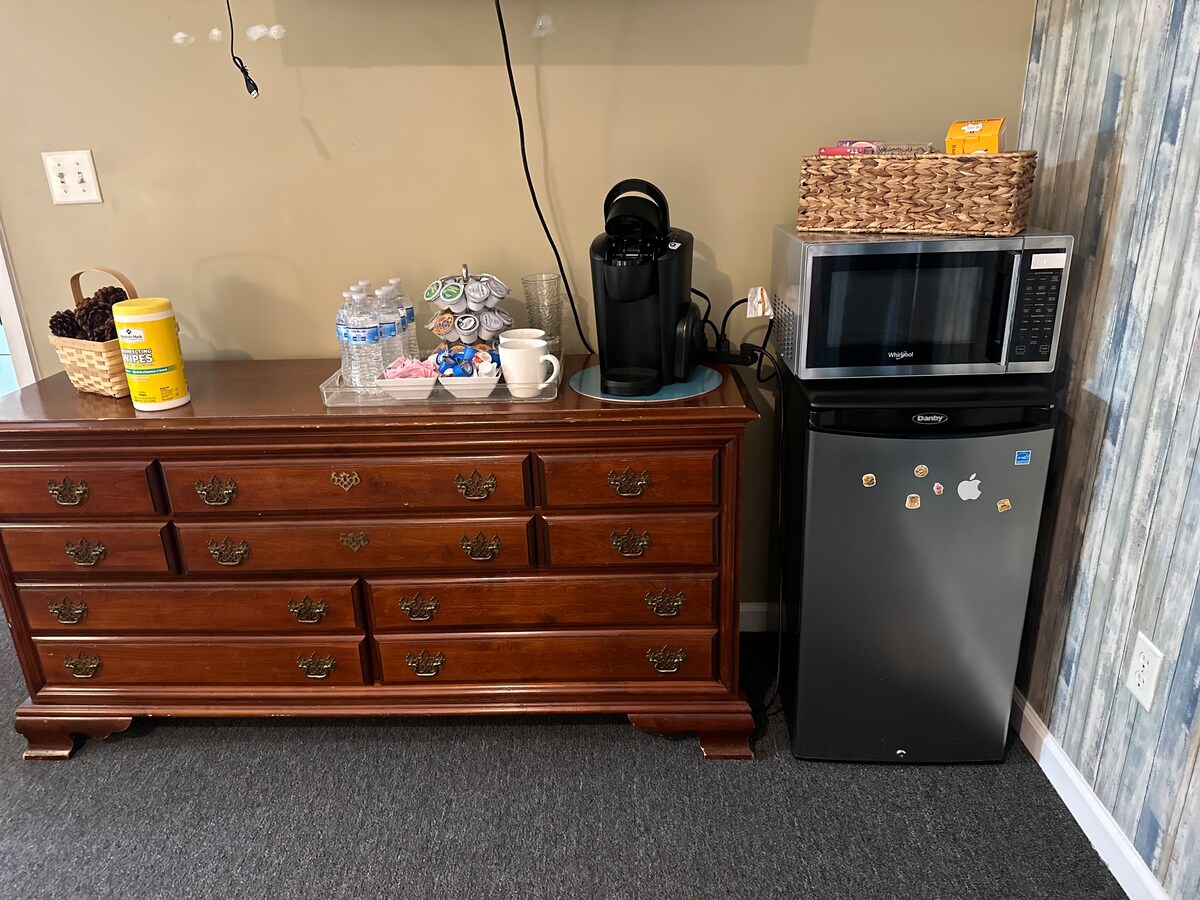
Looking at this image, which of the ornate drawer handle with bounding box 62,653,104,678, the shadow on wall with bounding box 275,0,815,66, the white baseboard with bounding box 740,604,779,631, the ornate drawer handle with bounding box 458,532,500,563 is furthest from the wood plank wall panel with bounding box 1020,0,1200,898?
the ornate drawer handle with bounding box 62,653,104,678

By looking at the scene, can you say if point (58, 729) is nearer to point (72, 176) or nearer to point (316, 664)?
point (316, 664)

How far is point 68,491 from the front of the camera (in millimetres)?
1777

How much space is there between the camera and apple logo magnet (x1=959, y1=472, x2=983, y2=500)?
5.41ft

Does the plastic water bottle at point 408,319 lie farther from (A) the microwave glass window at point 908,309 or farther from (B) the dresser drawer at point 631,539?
(A) the microwave glass window at point 908,309

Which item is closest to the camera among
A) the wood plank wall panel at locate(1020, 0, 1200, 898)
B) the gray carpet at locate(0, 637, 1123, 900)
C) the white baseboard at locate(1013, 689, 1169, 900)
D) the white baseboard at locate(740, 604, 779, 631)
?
the wood plank wall panel at locate(1020, 0, 1200, 898)

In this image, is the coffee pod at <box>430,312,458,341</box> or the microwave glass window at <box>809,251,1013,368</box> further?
the coffee pod at <box>430,312,458,341</box>

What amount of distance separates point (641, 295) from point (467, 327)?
41cm

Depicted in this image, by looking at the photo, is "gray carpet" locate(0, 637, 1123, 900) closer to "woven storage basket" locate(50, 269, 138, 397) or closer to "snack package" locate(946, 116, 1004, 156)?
"woven storage basket" locate(50, 269, 138, 397)

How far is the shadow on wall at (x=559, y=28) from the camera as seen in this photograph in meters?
1.90

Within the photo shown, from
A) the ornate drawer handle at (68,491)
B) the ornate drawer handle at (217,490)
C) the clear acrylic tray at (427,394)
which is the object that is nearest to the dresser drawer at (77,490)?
the ornate drawer handle at (68,491)

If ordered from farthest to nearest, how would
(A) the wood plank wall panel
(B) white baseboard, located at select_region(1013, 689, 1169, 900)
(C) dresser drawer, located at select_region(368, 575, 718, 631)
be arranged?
(C) dresser drawer, located at select_region(368, 575, 718, 631), (B) white baseboard, located at select_region(1013, 689, 1169, 900), (A) the wood plank wall panel

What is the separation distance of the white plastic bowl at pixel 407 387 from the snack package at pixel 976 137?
3.91 feet

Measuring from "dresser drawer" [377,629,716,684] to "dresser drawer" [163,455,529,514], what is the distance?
13.3 inches

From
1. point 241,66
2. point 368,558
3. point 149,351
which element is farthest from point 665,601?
point 241,66
